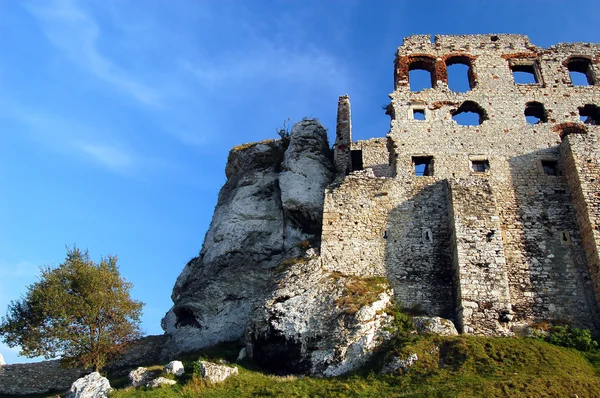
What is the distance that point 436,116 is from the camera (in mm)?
31234

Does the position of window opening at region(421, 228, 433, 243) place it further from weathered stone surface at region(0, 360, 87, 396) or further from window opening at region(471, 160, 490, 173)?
weathered stone surface at region(0, 360, 87, 396)

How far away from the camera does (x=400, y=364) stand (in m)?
20.1

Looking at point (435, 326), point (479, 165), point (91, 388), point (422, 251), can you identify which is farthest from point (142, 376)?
point (479, 165)

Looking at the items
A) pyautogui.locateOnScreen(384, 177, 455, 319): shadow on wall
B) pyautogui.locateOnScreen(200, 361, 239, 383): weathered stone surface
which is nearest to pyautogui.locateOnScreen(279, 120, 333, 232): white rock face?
pyautogui.locateOnScreen(384, 177, 455, 319): shadow on wall

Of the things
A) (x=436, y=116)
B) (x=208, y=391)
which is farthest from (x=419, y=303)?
(x=436, y=116)

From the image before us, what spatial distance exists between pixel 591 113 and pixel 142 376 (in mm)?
27320

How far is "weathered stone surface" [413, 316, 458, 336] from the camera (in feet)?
71.6

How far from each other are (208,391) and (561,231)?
691 inches

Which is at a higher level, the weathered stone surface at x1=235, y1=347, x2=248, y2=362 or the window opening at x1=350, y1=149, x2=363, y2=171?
the window opening at x1=350, y1=149, x2=363, y2=171

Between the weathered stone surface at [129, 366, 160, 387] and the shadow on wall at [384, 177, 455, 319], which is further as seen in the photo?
the shadow on wall at [384, 177, 455, 319]

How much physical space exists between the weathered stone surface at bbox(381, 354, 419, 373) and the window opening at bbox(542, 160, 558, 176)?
14.1m

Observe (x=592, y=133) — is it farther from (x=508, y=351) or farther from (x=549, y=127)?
(x=508, y=351)

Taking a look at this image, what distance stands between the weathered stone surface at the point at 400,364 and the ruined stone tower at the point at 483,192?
11.3 ft

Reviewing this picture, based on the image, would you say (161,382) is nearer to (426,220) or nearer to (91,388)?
(91,388)
